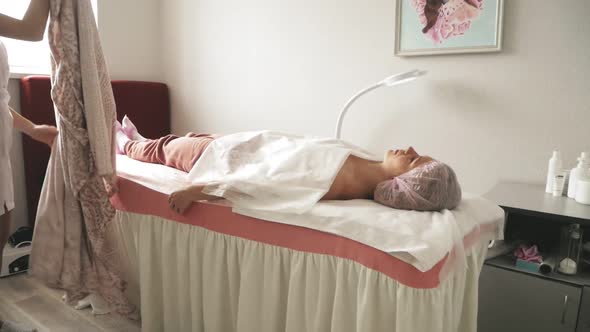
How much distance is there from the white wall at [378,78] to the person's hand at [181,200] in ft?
3.55

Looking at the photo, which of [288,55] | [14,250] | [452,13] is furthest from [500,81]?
[14,250]

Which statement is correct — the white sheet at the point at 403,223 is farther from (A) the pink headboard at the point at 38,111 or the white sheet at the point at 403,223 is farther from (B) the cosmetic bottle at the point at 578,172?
(A) the pink headboard at the point at 38,111

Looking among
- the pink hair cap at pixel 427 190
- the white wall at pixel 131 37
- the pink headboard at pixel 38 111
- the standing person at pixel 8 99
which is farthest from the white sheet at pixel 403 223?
Result: the white wall at pixel 131 37

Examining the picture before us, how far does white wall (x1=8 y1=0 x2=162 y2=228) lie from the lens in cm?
271

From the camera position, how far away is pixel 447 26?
185 cm

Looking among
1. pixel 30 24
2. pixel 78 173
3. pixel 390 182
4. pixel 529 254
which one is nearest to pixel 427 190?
pixel 390 182

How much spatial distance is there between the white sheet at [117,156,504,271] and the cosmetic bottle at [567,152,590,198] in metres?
0.39

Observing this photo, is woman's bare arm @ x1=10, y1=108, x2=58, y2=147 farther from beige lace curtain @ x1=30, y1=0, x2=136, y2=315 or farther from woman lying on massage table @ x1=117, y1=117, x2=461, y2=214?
woman lying on massage table @ x1=117, y1=117, x2=461, y2=214

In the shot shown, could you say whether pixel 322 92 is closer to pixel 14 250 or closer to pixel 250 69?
pixel 250 69

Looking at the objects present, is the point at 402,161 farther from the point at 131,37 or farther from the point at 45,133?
the point at 131,37

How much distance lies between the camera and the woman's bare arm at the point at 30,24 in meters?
1.19

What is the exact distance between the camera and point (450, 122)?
190 centimetres

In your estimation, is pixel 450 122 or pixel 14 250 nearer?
pixel 450 122

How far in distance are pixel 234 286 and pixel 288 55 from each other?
1458 millimetres
